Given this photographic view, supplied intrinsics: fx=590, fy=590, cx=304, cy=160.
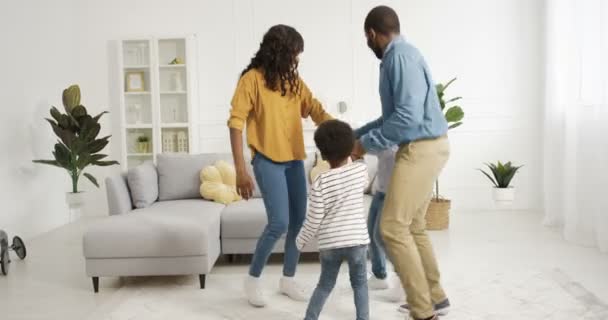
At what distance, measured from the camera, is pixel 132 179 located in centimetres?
419

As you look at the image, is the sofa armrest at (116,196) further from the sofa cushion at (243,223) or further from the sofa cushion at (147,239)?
the sofa cushion at (243,223)

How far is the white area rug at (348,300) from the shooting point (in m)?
2.88

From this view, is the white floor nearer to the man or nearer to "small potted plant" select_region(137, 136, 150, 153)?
the man

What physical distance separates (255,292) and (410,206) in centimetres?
101

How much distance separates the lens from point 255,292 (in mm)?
3023

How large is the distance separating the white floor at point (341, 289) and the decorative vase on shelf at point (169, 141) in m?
1.80

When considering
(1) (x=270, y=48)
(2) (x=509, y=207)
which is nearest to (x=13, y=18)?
(1) (x=270, y=48)

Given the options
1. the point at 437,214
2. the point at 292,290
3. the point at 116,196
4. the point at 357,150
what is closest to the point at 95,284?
the point at 116,196

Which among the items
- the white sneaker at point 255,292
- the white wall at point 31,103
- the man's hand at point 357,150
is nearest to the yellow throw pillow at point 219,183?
the white sneaker at point 255,292

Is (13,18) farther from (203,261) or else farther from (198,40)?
(203,261)

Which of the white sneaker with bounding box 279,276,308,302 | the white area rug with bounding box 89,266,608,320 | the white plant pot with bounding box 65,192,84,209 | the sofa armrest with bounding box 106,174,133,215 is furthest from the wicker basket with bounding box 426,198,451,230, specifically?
the white plant pot with bounding box 65,192,84,209

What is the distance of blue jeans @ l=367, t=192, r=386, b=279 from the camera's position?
2953mm

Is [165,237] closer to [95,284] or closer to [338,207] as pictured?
[95,284]

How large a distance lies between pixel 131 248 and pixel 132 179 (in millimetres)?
895
